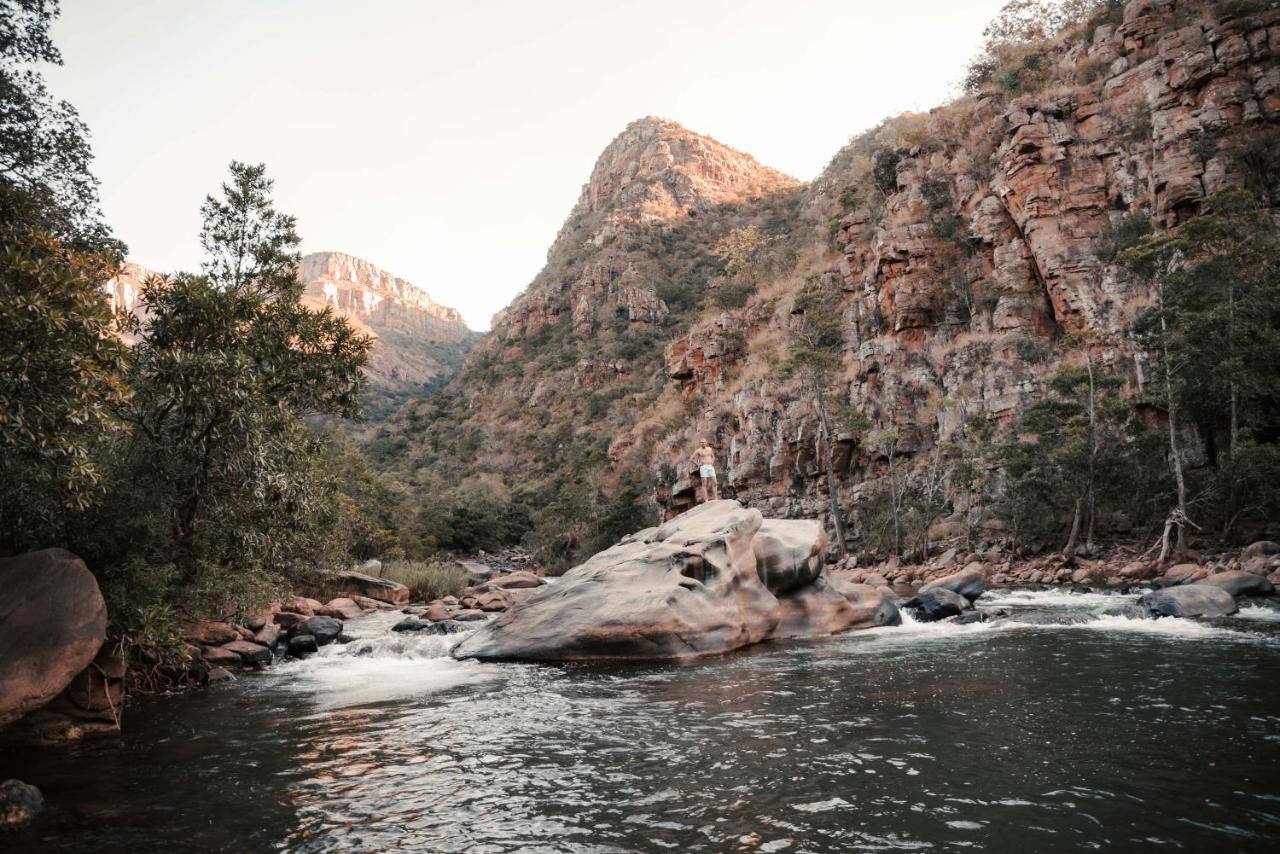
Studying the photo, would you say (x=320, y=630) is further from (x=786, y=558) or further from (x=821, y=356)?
(x=821, y=356)

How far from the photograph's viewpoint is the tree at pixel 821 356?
41938 millimetres

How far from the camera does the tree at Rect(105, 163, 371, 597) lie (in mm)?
12469

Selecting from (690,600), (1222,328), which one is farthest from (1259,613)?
(1222,328)

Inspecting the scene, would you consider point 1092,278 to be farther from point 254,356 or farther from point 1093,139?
point 254,356

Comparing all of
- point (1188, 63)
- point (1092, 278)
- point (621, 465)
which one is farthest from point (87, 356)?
point (621, 465)

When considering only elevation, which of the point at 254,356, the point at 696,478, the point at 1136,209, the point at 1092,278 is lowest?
the point at 696,478

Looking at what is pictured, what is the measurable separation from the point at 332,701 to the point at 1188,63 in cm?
5106

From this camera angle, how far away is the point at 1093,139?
44.1 metres

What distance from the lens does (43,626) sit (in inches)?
368

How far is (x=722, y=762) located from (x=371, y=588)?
90.1 feet

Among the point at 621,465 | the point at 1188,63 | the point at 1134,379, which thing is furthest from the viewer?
the point at 621,465

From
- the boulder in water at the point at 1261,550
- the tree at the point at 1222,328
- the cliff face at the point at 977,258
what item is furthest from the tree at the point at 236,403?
the cliff face at the point at 977,258

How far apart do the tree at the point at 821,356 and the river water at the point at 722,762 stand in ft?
93.8

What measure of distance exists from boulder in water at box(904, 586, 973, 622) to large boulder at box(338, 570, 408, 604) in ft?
71.8
